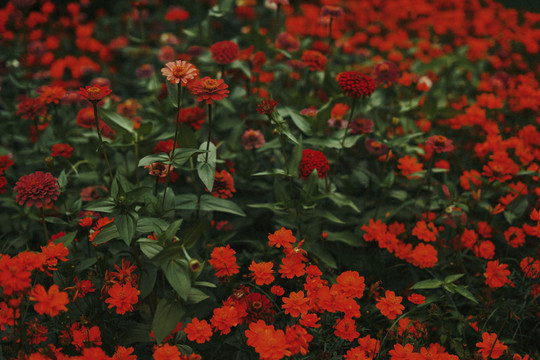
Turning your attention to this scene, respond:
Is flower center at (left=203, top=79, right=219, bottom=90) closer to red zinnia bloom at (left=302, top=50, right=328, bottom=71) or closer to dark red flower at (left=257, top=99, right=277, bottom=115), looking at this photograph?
dark red flower at (left=257, top=99, right=277, bottom=115)

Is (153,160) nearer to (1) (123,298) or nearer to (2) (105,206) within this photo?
(2) (105,206)

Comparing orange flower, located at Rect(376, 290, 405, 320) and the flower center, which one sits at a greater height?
the flower center

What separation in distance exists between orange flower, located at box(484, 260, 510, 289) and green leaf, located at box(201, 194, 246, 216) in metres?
1.23

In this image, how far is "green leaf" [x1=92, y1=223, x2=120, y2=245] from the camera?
1.69m

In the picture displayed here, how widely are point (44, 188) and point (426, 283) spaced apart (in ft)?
5.66

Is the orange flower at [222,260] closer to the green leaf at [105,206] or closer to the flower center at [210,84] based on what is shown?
the green leaf at [105,206]

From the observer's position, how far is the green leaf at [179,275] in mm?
1540

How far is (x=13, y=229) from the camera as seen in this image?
98.7 inches

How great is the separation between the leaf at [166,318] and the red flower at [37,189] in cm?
67

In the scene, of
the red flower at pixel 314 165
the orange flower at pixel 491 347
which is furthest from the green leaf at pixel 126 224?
the orange flower at pixel 491 347

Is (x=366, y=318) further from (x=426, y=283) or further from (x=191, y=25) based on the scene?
(x=191, y=25)

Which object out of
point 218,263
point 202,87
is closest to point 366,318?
point 218,263

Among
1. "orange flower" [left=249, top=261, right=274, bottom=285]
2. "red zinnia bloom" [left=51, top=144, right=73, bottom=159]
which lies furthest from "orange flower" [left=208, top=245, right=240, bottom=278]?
"red zinnia bloom" [left=51, top=144, right=73, bottom=159]

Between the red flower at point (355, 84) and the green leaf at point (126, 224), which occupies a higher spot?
the red flower at point (355, 84)
